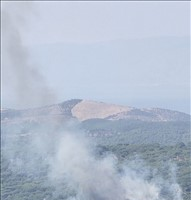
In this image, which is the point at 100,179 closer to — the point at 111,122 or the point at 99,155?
the point at 99,155

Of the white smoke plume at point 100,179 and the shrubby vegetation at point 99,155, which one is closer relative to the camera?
the white smoke plume at point 100,179

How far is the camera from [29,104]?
2692 inches

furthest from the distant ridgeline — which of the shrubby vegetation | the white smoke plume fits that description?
the white smoke plume

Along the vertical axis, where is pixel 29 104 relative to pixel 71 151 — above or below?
above

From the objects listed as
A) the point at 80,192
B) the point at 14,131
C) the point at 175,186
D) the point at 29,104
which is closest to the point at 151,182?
the point at 175,186

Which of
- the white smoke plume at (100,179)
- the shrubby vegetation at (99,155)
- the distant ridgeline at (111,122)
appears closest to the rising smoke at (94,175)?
the white smoke plume at (100,179)

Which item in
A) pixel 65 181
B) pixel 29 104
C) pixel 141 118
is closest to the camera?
pixel 29 104

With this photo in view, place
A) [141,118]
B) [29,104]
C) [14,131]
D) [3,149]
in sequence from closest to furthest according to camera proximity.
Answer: [29,104] → [3,149] → [14,131] → [141,118]

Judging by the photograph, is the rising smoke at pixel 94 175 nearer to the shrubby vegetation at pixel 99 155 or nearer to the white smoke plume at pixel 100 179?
the white smoke plume at pixel 100 179

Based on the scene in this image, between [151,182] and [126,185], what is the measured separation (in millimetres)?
4849

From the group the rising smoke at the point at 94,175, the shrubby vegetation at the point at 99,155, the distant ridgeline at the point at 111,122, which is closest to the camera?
the rising smoke at the point at 94,175

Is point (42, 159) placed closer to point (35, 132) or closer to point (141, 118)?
point (35, 132)

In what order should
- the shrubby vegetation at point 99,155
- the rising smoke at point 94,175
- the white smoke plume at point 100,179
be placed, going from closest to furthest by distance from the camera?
the white smoke plume at point 100,179
the rising smoke at point 94,175
the shrubby vegetation at point 99,155

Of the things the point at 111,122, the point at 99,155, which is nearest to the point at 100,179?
the point at 99,155
